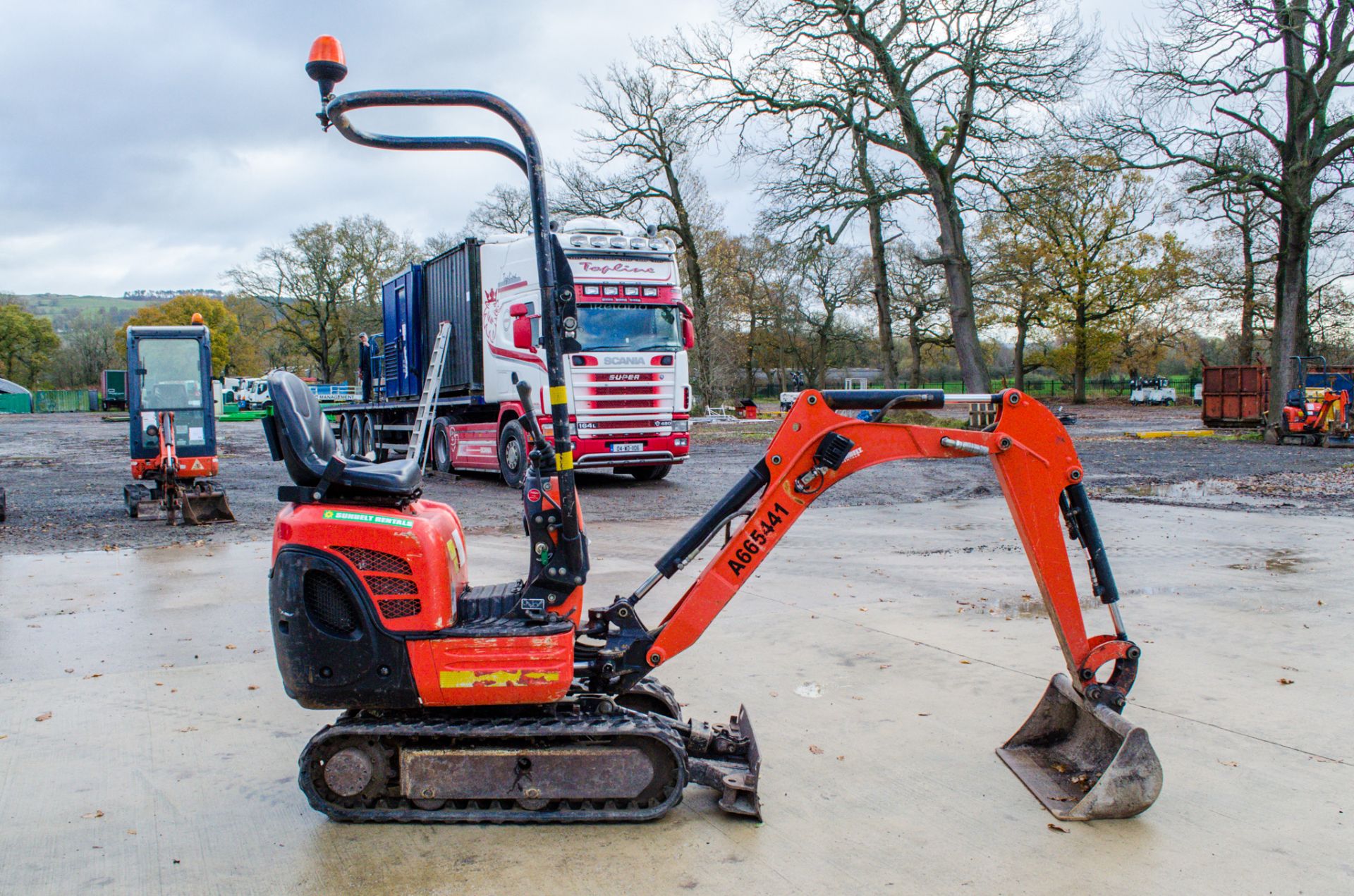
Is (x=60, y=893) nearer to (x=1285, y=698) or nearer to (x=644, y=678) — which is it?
(x=644, y=678)

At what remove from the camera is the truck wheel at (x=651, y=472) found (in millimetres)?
15930

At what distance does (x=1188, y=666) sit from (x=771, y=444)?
2945 mm

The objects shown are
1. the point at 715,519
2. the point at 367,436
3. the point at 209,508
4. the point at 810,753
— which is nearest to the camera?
the point at 715,519

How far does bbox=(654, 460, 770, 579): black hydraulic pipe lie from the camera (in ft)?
12.2

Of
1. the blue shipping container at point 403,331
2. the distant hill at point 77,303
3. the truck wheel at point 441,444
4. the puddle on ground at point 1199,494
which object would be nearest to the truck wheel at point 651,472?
the truck wheel at point 441,444

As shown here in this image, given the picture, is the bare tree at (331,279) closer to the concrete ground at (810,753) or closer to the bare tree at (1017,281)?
the bare tree at (1017,281)

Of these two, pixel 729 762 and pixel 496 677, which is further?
pixel 729 762

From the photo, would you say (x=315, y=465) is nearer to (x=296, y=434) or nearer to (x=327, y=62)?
(x=296, y=434)

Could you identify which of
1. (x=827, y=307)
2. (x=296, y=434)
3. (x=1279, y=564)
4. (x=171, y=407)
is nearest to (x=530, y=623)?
(x=296, y=434)

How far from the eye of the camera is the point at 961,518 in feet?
36.2

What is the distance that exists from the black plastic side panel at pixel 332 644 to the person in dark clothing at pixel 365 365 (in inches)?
743

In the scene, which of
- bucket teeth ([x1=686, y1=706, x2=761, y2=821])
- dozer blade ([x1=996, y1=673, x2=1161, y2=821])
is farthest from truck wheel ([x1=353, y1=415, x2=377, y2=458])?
dozer blade ([x1=996, y1=673, x2=1161, y2=821])

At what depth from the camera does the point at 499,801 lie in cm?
350

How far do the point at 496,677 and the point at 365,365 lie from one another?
64.9ft
